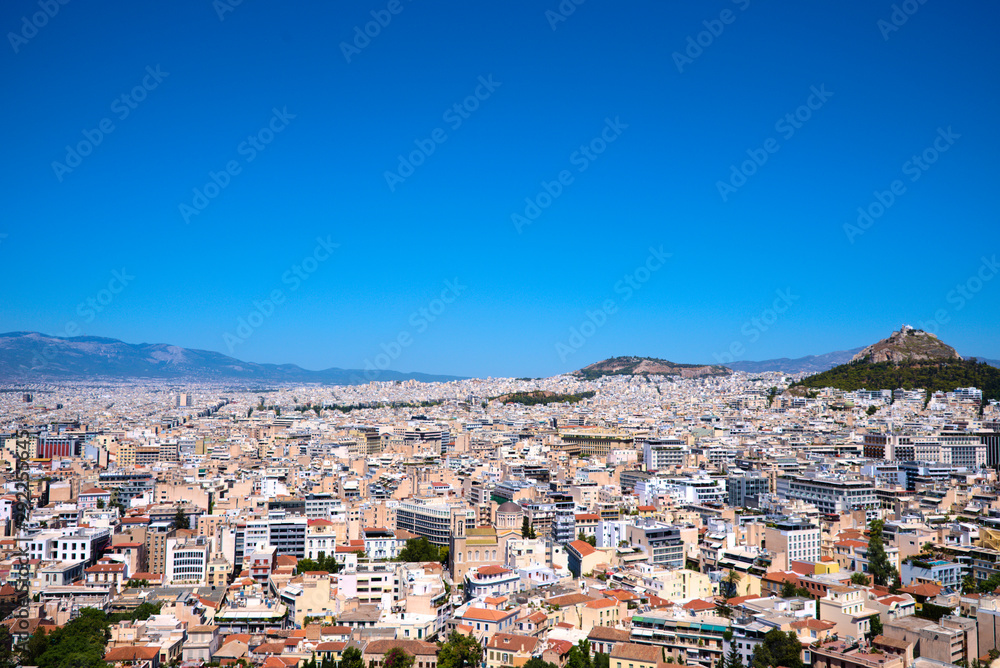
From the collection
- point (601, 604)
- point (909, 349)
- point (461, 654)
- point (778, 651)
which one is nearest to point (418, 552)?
point (601, 604)

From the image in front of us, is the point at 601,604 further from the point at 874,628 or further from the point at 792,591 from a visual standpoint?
the point at 874,628

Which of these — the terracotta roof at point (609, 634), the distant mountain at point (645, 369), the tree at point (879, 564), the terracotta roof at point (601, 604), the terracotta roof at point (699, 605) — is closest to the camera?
the terracotta roof at point (609, 634)

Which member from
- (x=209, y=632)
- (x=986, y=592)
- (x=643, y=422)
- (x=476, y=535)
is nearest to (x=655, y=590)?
(x=476, y=535)

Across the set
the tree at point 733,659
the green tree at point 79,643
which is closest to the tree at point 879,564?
the tree at point 733,659

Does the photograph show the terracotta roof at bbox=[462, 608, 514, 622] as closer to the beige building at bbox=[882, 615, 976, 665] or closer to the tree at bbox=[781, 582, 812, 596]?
the tree at bbox=[781, 582, 812, 596]

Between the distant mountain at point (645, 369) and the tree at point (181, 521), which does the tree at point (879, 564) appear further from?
the distant mountain at point (645, 369)

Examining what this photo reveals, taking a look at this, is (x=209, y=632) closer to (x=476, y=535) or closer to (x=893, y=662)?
(x=476, y=535)

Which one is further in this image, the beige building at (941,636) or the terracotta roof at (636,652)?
the beige building at (941,636)
